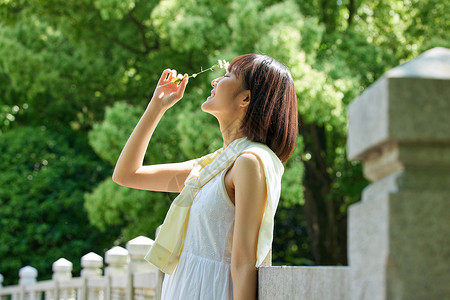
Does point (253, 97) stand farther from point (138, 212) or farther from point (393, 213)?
point (138, 212)

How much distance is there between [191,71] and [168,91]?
28.6 ft

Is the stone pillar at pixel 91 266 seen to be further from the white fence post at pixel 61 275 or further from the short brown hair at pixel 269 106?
the short brown hair at pixel 269 106

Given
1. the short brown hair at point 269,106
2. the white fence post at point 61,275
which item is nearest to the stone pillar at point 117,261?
the white fence post at point 61,275

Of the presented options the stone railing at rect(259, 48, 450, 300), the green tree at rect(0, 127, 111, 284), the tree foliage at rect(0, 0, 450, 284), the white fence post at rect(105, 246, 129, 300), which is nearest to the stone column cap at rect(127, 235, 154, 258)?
the white fence post at rect(105, 246, 129, 300)

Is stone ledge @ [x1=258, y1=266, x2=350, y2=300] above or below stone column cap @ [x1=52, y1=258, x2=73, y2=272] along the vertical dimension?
below

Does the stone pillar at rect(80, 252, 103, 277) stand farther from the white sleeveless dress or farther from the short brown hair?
the short brown hair

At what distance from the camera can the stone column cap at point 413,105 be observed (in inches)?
41.8

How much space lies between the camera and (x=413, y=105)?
107 centimetres

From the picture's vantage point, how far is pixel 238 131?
2.30 metres

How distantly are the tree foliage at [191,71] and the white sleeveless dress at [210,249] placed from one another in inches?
268

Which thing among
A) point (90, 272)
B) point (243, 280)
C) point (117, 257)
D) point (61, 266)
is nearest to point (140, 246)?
point (117, 257)

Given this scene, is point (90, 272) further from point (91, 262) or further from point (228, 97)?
point (228, 97)

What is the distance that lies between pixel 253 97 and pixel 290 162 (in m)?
7.29

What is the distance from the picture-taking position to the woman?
6.53 feet
